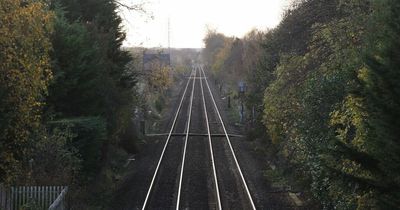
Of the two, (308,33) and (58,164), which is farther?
(308,33)

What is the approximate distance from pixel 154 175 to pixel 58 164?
21.3 feet

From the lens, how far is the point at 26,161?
46.9 ft

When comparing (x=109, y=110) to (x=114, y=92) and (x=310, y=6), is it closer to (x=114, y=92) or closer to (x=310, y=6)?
(x=114, y=92)

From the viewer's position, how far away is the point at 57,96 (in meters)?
17.3

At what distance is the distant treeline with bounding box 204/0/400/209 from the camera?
31.3ft

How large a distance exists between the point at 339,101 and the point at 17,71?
8288 mm

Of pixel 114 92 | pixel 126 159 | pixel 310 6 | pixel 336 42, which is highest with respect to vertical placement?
pixel 310 6

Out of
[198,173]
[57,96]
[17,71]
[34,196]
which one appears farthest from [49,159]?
[198,173]

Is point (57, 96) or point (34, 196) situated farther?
point (57, 96)

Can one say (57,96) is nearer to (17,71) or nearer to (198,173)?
(17,71)

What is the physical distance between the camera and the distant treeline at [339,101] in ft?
31.3

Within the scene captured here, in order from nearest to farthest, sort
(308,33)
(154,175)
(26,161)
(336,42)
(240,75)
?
(26,161), (336,42), (154,175), (308,33), (240,75)

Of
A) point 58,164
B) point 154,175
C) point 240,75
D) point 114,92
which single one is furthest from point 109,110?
point 240,75

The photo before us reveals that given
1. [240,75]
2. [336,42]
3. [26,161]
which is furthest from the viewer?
[240,75]
